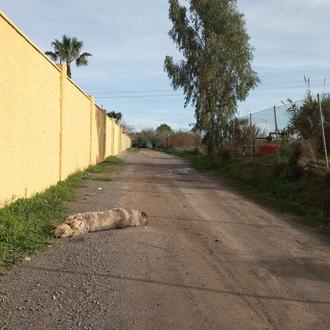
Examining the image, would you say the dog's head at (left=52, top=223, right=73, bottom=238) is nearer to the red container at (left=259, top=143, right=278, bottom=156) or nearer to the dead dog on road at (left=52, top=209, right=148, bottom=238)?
the dead dog on road at (left=52, top=209, right=148, bottom=238)

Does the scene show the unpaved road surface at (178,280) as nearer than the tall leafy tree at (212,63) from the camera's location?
Yes

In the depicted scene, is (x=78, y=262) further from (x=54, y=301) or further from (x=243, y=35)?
(x=243, y=35)

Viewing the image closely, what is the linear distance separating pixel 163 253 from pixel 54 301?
2.45m

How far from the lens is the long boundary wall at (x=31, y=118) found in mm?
9414

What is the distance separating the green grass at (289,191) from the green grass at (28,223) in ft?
16.7

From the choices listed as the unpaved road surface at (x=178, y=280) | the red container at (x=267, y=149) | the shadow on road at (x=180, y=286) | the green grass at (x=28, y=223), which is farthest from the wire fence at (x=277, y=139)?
the shadow on road at (x=180, y=286)

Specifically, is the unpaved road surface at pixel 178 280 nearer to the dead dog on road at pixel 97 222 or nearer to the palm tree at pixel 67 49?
the dead dog on road at pixel 97 222

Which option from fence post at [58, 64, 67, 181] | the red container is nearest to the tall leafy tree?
the red container

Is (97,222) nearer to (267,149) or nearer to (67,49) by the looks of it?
(267,149)


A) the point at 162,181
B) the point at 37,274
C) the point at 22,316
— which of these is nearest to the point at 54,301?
the point at 22,316

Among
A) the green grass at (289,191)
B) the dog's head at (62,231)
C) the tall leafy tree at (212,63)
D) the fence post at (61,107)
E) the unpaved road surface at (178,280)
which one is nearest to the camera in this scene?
the unpaved road surface at (178,280)

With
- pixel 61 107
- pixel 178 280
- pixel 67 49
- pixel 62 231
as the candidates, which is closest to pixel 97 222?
pixel 62 231

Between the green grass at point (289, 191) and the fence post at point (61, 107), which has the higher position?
the fence post at point (61, 107)

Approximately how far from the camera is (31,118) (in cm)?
1129
